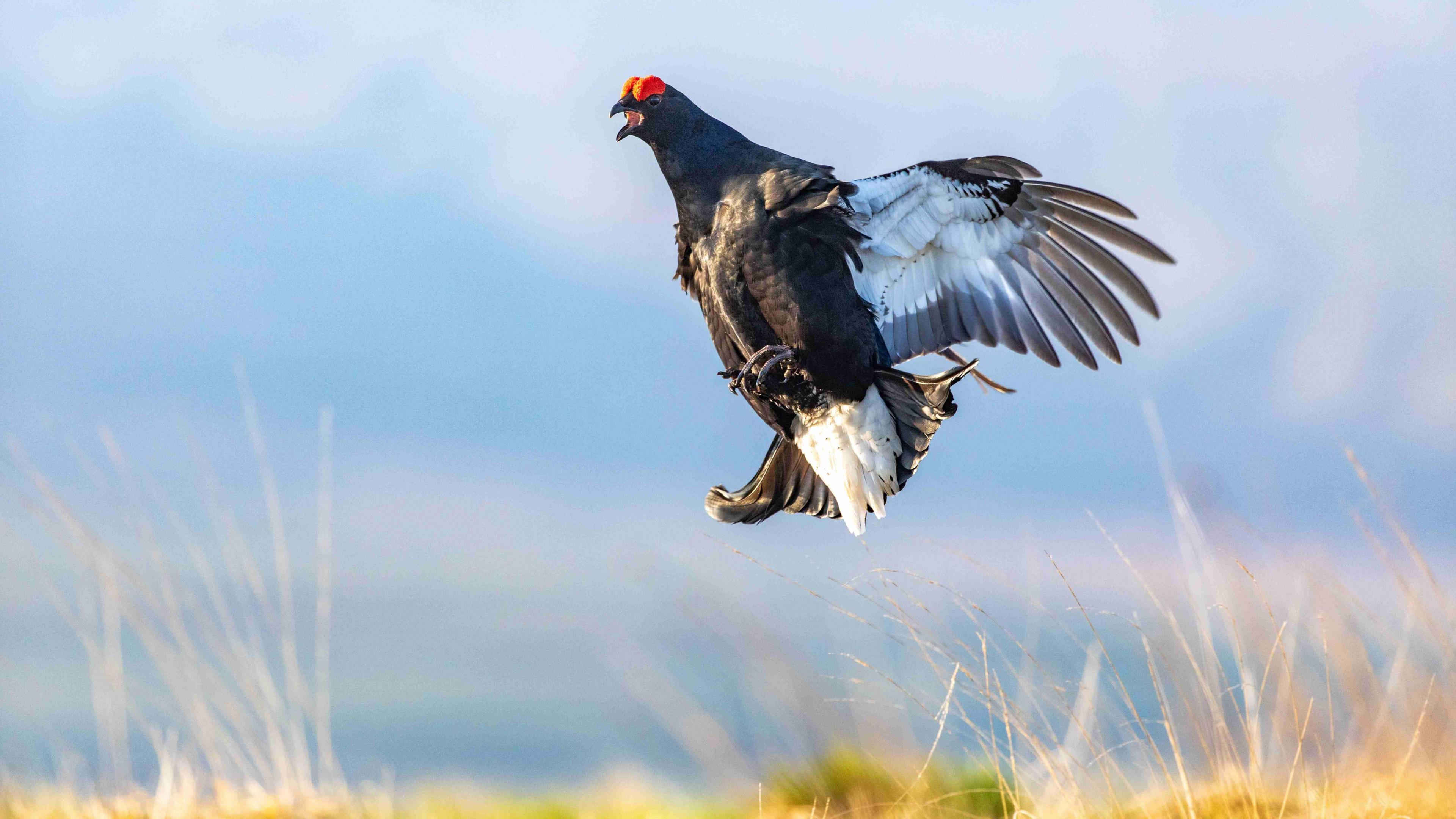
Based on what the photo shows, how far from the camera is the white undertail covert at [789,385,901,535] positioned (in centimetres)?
308

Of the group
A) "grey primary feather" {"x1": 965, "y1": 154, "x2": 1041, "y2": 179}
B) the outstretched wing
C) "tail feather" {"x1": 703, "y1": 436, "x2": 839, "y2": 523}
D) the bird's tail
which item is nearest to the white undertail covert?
the bird's tail

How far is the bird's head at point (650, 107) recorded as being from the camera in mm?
3256

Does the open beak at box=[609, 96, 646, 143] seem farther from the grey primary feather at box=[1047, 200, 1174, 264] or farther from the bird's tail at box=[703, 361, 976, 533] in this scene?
the grey primary feather at box=[1047, 200, 1174, 264]

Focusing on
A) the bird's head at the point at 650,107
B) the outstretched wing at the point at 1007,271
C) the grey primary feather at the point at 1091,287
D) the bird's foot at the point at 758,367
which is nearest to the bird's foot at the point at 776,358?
the bird's foot at the point at 758,367

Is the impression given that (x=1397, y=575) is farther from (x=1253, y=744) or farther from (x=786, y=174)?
(x=786, y=174)

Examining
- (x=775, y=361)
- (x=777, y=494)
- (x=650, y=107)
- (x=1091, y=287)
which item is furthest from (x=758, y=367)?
(x=1091, y=287)

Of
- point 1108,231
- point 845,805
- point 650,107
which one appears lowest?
point 845,805

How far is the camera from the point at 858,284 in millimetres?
3193

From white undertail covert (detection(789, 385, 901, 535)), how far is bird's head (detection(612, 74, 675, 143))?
1.07 meters

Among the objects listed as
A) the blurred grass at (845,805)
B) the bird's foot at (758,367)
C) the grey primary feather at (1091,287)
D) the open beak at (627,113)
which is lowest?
the blurred grass at (845,805)

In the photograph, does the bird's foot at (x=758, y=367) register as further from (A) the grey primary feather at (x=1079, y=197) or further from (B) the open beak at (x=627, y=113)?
(A) the grey primary feather at (x=1079, y=197)

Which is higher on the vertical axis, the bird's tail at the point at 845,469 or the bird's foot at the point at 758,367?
the bird's foot at the point at 758,367

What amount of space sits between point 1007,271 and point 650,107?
1.36m

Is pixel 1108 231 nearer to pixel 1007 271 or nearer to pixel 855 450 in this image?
pixel 1007 271
